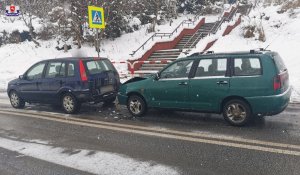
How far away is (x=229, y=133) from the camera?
7094 millimetres

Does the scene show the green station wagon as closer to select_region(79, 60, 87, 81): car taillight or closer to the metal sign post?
select_region(79, 60, 87, 81): car taillight

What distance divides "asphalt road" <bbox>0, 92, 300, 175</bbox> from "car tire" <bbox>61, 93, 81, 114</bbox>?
0.43 meters

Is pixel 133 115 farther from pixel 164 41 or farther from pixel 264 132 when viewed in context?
pixel 164 41

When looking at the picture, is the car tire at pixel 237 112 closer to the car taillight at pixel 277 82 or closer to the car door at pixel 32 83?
the car taillight at pixel 277 82

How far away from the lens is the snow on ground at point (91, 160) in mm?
5383

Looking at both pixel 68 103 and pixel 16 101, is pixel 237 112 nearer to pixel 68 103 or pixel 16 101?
pixel 68 103

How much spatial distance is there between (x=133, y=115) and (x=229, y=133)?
3118 mm

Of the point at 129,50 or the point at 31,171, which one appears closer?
the point at 31,171

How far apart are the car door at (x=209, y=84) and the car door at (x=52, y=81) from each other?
13.8 feet

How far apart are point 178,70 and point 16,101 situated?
6401mm

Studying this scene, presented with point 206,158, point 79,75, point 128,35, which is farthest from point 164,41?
point 206,158

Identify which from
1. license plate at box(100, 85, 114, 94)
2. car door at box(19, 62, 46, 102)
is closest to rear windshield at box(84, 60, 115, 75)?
license plate at box(100, 85, 114, 94)

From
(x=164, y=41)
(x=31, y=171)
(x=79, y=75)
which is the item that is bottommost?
(x=31, y=171)

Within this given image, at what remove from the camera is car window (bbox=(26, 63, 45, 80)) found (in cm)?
1071
